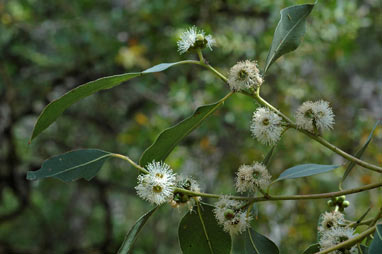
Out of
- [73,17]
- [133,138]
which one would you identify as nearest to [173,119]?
[133,138]

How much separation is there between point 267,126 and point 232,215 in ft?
0.65

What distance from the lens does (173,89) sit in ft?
9.18

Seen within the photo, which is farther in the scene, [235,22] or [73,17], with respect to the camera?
[235,22]

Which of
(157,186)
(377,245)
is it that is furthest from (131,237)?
(377,245)

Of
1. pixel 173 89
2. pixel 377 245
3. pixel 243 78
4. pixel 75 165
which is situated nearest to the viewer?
pixel 377 245

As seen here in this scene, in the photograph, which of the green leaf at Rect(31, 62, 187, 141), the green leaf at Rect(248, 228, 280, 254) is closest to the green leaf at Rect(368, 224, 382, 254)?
the green leaf at Rect(248, 228, 280, 254)

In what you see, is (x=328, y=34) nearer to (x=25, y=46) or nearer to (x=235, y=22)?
(x=235, y=22)

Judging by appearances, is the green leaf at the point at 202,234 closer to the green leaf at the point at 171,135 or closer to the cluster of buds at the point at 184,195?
the cluster of buds at the point at 184,195

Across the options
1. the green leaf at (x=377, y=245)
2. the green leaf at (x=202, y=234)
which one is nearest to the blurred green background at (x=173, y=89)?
the green leaf at (x=202, y=234)

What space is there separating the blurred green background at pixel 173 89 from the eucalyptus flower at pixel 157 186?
163 cm

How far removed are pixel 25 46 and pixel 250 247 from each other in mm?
3227

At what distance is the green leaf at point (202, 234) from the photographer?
3.23 feet

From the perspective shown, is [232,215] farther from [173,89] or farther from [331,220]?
[173,89]

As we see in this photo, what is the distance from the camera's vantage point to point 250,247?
99 cm
